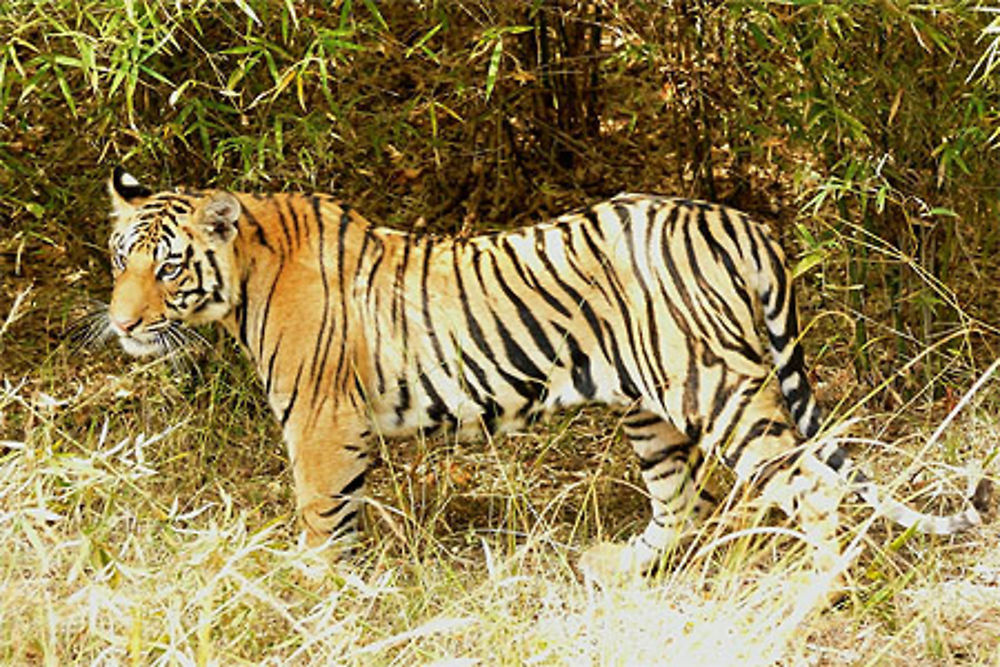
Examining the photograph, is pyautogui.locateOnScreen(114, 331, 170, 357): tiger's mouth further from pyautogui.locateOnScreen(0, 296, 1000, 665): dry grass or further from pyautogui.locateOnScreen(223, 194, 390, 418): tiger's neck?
pyautogui.locateOnScreen(0, 296, 1000, 665): dry grass

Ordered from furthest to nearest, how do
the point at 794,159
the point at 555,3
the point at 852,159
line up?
the point at 794,159 → the point at 555,3 → the point at 852,159

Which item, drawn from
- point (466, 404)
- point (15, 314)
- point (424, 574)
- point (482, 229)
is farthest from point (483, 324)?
point (15, 314)

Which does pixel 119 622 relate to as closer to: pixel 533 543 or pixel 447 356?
pixel 533 543

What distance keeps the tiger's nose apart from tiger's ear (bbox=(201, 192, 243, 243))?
30 centimetres

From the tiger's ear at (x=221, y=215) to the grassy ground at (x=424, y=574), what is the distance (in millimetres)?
590

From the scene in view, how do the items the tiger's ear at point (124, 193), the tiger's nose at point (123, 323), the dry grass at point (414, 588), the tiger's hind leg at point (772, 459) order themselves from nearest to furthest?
the dry grass at point (414, 588)
the tiger's hind leg at point (772, 459)
the tiger's nose at point (123, 323)
the tiger's ear at point (124, 193)

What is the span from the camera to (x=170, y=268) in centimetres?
443

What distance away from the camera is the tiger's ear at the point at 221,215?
443cm

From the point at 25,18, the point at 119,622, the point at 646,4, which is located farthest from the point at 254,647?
the point at 646,4

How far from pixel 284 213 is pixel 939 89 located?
1932mm

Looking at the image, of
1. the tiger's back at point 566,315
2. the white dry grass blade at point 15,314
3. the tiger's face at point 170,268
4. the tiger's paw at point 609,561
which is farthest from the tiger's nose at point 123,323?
the tiger's paw at point 609,561

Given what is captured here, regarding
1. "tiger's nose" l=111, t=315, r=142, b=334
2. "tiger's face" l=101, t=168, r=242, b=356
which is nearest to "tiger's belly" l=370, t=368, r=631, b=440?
"tiger's face" l=101, t=168, r=242, b=356

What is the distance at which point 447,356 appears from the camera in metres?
4.48

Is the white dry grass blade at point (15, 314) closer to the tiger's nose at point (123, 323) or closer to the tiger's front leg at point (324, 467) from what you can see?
the tiger's nose at point (123, 323)
